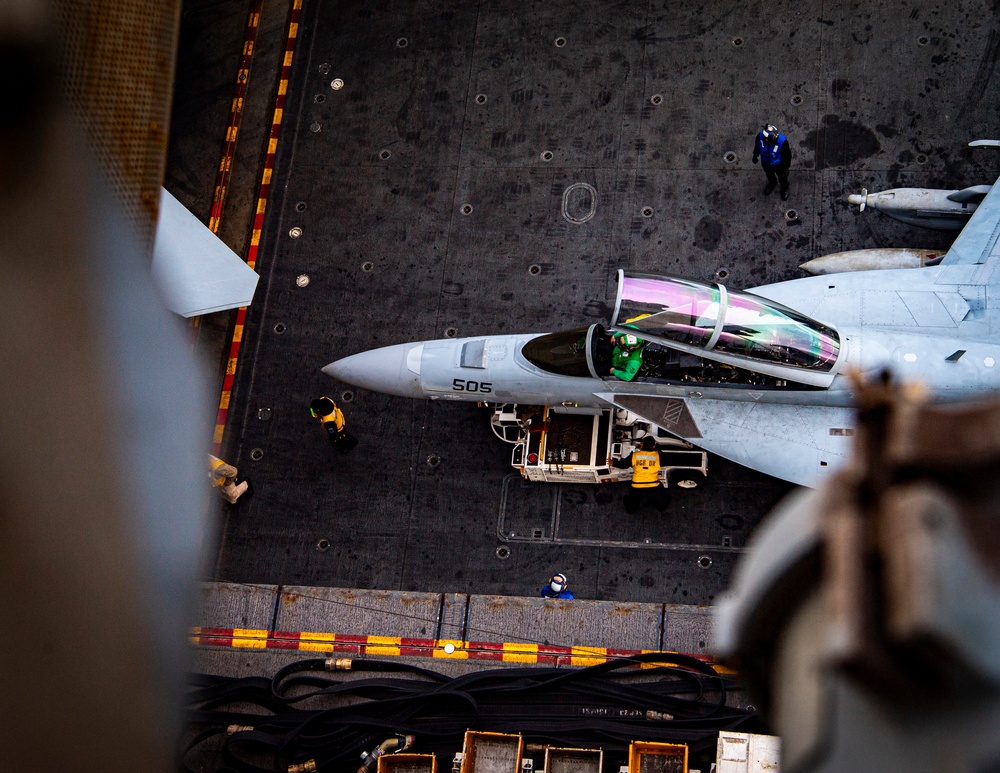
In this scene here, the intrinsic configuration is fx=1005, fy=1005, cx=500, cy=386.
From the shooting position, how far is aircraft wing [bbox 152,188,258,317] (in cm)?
1477

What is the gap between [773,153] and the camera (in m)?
15.1

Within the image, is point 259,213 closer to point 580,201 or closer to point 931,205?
point 580,201

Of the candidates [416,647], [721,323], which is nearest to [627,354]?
[721,323]

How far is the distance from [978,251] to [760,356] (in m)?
3.70

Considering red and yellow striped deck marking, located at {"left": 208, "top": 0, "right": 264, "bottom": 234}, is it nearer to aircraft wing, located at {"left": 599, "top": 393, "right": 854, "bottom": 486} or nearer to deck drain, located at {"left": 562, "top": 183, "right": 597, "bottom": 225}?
deck drain, located at {"left": 562, "top": 183, "right": 597, "bottom": 225}

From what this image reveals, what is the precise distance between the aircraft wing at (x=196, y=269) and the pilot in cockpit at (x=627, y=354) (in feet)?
18.5

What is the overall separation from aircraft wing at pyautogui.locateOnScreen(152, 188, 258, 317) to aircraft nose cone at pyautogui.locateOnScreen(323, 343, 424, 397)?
1922 mm

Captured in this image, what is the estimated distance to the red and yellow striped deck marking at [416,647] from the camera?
13.5m

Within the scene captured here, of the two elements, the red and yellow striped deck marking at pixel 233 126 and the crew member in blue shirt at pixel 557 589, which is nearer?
the crew member in blue shirt at pixel 557 589

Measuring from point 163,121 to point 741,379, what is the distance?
10.5m

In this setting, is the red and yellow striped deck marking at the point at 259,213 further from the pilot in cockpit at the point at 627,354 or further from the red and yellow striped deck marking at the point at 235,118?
the pilot in cockpit at the point at 627,354

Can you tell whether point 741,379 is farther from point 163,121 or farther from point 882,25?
point 163,121

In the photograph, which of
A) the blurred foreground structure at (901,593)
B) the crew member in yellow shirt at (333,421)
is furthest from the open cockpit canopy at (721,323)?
the blurred foreground structure at (901,593)

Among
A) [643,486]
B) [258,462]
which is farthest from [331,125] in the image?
[643,486]
